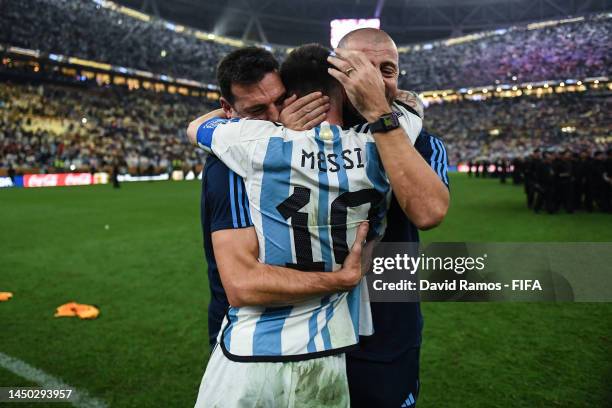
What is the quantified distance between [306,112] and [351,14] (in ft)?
210

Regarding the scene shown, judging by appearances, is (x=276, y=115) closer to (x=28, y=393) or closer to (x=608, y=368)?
(x=28, y=393)

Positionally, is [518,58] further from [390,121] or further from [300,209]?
[300,209]

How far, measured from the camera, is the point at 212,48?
5638 cm

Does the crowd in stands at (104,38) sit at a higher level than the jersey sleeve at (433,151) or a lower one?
higher

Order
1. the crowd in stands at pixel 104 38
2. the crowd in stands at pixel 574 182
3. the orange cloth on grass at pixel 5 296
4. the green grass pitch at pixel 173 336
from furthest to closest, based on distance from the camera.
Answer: the crowd in stands at pixel 104 38 < the crowd in stands at pixel 574 182 < the orange cloth on grass at pixel 5 296 < the green grass pitch at pixel 173 336

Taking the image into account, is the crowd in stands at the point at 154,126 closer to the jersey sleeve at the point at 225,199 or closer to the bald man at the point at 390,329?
the bald man at the point at 390,329

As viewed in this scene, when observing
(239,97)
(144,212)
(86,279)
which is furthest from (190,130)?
(144,212)

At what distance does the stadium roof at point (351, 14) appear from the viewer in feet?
185

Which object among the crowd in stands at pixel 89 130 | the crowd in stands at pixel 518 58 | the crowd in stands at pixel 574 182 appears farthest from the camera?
the crowd in stands at pixel 518 58

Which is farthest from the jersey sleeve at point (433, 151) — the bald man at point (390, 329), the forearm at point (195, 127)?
the forearm at point (195, 127)

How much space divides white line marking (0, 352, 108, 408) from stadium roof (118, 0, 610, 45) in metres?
55.8

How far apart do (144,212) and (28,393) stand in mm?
10684

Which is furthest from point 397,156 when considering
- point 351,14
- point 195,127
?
point 351,14

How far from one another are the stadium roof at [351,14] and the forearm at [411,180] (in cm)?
5787
